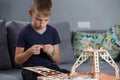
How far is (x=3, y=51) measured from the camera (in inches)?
91.8

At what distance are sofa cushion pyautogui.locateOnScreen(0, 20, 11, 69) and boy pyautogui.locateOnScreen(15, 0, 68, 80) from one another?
0.49m

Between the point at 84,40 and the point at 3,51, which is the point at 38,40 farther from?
the point at 84,40

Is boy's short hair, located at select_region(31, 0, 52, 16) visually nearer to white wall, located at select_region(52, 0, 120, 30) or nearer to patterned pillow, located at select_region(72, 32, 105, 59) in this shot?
patterned pillow, located at select_region(72, 32, 105, 59)

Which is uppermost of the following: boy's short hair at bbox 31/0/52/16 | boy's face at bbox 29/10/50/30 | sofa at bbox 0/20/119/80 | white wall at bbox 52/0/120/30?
white wall at bbox 52/0/120/30

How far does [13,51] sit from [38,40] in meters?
0.60

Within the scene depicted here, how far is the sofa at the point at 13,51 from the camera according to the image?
230cm

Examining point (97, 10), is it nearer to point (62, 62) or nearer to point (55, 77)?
point (62, 62)

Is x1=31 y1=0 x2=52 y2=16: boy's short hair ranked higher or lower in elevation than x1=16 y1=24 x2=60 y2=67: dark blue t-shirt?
higher

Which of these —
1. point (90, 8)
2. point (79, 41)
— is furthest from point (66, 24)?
point (90, 8)

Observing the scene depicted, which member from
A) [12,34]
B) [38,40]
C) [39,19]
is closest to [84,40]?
[12,34]

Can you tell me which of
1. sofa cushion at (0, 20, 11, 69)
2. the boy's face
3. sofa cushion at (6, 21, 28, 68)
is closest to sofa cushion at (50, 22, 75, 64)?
sofa cushion at (6, 21, 28, 68)

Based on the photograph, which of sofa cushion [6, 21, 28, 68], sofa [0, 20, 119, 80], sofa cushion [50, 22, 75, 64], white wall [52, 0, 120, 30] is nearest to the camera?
sofa [0, 20, 119, 80]

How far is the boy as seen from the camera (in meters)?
1.74

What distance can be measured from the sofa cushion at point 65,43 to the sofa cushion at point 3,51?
490 mm
